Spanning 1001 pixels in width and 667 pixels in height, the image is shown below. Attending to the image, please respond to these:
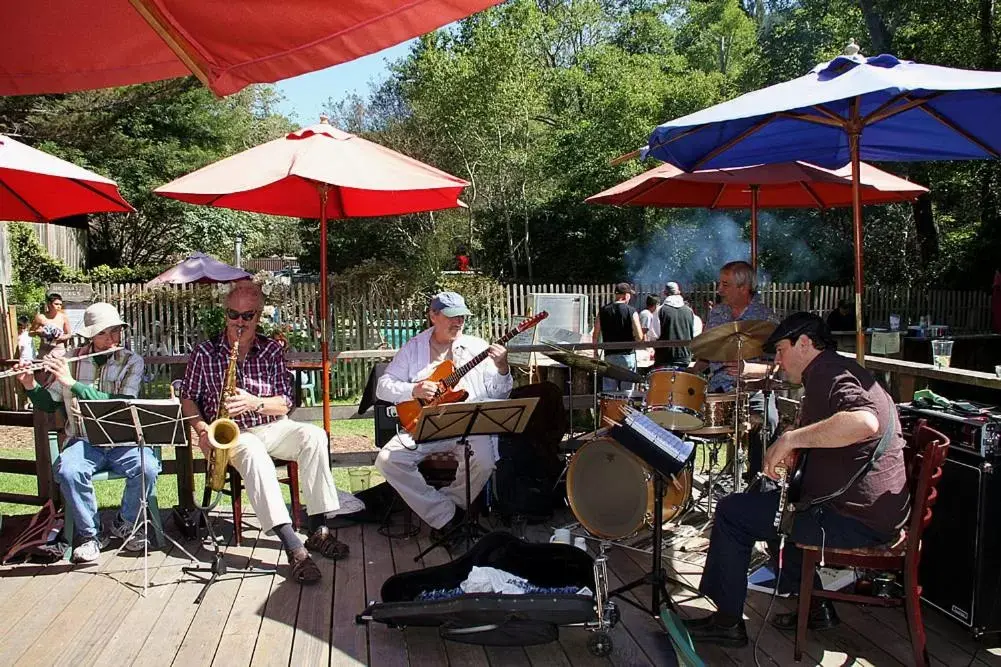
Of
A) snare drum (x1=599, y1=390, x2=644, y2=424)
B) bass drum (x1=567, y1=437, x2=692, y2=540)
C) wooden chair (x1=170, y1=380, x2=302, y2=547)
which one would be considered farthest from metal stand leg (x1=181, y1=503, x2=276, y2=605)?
snare drum (x1=599, y1=390, x2=644, y2=424)

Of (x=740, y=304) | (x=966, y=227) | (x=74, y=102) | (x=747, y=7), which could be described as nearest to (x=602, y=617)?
(x=740, y=304)

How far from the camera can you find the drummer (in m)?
5.20

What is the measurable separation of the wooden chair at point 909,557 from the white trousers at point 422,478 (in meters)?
2.22

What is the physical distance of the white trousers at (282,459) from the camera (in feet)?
14.9

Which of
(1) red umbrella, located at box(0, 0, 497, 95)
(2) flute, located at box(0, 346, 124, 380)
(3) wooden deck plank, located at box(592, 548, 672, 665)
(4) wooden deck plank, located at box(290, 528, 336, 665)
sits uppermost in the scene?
(1) red umbrella, located at box(0, 0, 497, 95)

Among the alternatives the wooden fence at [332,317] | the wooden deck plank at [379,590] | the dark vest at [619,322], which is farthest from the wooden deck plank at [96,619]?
the wooden fence at [332,317]

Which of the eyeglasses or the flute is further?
the eyeglasses

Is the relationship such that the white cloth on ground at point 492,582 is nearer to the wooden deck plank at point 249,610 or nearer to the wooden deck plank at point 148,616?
the wooden deck plank at point 249,610

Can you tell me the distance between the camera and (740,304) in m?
5.62

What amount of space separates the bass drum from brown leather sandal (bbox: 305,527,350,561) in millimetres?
1401

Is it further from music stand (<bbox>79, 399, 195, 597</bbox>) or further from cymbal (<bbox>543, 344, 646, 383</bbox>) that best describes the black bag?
music stand (<bbox>79, 399, 195, 597</bbox>)

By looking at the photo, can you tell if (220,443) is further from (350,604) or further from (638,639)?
(638,639)

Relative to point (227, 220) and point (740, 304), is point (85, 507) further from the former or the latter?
point (227, 220)

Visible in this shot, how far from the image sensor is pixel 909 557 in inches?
129
